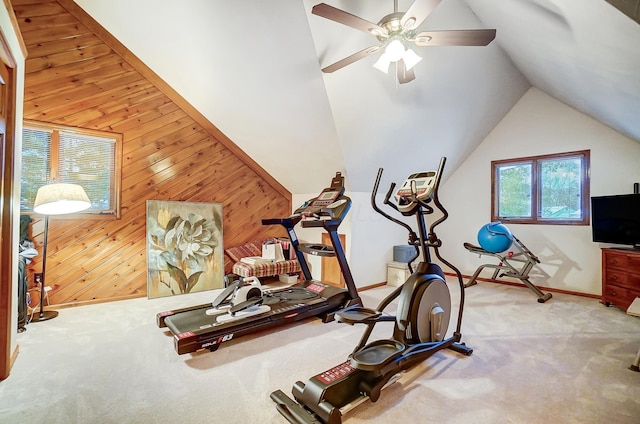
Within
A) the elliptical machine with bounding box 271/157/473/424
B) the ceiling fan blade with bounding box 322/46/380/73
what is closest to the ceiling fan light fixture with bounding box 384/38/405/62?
the ceiling fan blade with bounding box 322/46/380/73

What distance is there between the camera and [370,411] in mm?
1817

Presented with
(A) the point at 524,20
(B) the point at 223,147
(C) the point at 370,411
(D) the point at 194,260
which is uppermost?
(A) the point at 524,20

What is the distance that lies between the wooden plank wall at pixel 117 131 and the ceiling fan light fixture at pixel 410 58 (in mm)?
3226

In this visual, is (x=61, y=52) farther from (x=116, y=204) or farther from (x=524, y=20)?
(x=524, y=20)

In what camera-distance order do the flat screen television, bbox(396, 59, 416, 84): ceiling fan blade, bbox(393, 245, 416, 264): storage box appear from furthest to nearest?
1. bbox(393, 245, 416, 264): storage box
2. the flat screen television
3. bbox(396, 59, 416, 84): ceiling fan blade

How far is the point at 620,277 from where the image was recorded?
361cm

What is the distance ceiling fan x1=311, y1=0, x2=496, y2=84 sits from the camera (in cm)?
204

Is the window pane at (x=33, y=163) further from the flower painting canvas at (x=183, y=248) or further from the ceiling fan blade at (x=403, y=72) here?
the ceiling fan blade at (x=403, y=72)

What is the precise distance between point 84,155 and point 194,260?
1.97 m

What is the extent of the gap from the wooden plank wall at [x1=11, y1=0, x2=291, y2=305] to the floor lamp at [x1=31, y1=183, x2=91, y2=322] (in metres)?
0.36

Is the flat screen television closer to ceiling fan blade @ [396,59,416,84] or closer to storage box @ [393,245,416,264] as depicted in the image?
storage box @ [393,245,416,264]

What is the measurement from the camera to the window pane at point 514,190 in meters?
4.95

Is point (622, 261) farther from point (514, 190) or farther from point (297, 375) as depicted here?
point (297, 375)

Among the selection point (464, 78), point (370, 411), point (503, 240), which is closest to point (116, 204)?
point (370, 411)
